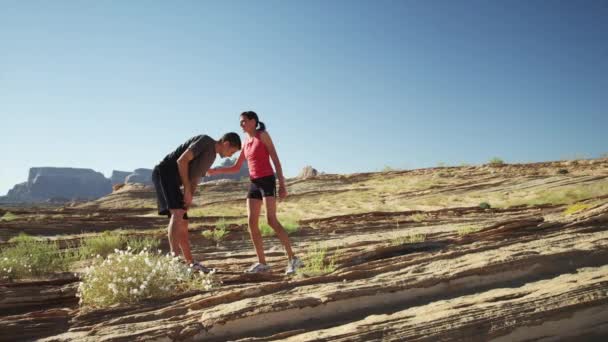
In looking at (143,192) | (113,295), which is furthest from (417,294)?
(143,192)

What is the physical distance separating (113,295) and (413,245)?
11.8 ft

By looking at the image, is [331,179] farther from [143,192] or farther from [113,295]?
[113,295]

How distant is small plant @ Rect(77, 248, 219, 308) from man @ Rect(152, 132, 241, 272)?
2.20 ft

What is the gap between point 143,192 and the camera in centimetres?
2798

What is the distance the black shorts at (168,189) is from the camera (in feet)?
16.9

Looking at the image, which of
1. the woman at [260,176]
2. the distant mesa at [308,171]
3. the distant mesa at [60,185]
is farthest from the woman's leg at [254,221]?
the distant mesa at [60,185]

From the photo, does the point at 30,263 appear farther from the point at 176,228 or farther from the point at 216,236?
the point at 216,236

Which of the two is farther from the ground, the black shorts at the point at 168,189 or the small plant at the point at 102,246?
the black shorts at the point at 168,189

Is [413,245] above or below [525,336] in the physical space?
above

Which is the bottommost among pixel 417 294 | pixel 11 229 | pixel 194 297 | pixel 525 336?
pixel 525 336

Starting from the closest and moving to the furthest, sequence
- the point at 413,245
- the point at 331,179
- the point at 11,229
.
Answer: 1. the point at 413,245
2. the point at 11,229
3. the point at 331,179

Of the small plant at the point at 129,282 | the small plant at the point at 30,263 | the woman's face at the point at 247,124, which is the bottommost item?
the small plant at the point at 129,282

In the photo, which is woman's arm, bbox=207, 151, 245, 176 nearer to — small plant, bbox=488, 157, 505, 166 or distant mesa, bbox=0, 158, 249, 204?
small plant, bbox=488, 157, 505, 166

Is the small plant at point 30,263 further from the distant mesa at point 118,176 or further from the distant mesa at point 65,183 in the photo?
the distant mesa at point 118,176
